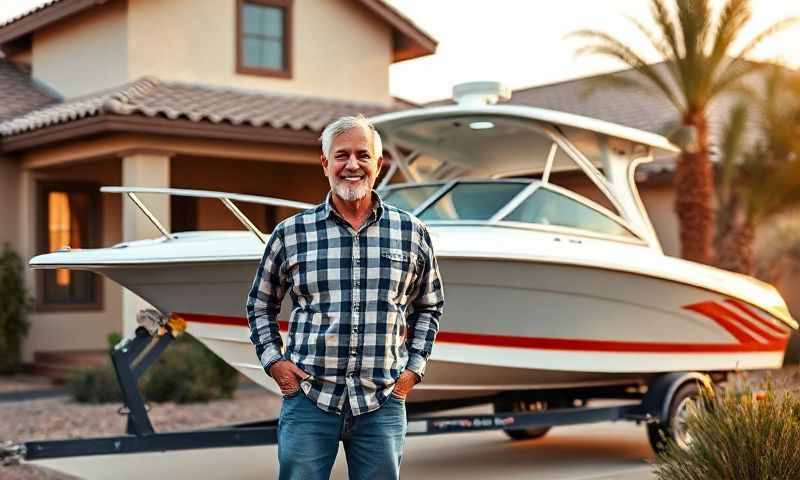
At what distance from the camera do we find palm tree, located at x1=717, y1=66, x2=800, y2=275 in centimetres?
1589

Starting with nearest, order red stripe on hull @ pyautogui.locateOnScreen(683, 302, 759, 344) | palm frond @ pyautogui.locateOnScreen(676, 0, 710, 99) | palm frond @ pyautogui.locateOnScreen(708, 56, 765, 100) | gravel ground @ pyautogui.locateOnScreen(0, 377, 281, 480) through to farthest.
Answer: red stripe on hull @ pyautogui.locateOnScreen(683, 302, 759, 344) < gravel ground @ pyautogui.locateOnScreen(0, 377, 281, 480) < palm frond @ pyautogui.locateOnScreen(676, 0, 710, 99) < palm frond @ pyautogui.locateOnScreen(708, 56, 765, 100)

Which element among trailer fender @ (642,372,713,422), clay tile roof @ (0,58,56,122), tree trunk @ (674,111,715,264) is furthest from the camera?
clay tile roof @ (0,58,56,122)

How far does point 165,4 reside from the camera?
14820 millimetres

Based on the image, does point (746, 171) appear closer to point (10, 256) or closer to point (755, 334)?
point (755, 334)

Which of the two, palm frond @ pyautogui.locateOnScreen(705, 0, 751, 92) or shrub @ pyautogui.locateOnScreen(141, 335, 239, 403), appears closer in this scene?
shrub @ pyautogui.locateOnScreen(141, 335, 239, 403)

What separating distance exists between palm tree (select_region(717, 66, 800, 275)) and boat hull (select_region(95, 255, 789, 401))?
739cm

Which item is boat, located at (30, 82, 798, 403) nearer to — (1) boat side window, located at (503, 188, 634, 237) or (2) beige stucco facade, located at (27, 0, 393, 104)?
(1) boat side window, located at (503, 188, 634, 237)

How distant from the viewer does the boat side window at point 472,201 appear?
26.4ft

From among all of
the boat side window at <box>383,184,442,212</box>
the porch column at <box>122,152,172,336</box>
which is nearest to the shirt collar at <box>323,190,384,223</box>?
the boat side window at <box>383,184,442,212</box>

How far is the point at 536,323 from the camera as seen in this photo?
769 cm

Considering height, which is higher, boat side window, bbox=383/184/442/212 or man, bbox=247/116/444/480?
boat side window, bbox=383/184/442/212

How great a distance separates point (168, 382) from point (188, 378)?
0.75ft

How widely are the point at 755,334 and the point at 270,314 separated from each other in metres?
5.65

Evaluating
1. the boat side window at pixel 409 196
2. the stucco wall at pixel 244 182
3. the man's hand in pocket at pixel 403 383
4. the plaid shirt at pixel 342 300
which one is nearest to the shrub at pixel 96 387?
the stucco wall at pixel 244 182
